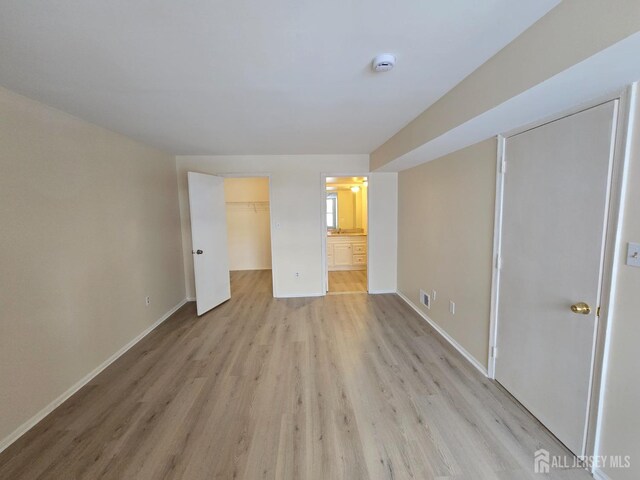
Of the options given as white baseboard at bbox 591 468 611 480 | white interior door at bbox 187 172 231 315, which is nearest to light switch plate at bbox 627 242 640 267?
white baseboard at bbox 591 468 611 480

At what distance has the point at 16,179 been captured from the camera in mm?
1715

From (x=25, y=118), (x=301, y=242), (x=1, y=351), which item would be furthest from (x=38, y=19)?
(x=301, y=242)

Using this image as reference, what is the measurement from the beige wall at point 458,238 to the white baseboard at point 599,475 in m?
0.89

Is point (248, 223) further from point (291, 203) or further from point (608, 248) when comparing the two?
point (608, 248)

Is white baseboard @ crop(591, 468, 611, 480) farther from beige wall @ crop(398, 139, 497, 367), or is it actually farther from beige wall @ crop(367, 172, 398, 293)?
beige wall @ crop(367, 172, 398, 293)

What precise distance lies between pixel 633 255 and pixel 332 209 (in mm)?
6320

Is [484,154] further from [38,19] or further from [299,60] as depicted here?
[38,19]

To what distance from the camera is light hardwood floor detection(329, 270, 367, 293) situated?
4.65m

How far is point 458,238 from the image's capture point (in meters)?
2.59

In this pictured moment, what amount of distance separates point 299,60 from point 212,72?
0.54 metres

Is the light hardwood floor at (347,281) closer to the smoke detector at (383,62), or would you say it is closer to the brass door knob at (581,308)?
the brass door knob at (581,308)

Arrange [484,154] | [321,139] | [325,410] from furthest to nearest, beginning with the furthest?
1. [321,139]
2. [484,154]
3. [325,410]

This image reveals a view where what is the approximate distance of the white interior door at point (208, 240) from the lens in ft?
11.5

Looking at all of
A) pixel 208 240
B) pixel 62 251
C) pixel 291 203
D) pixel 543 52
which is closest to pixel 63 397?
pixel 62 251
